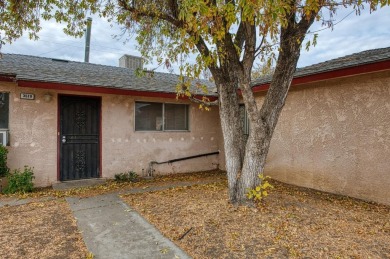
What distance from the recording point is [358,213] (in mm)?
4344

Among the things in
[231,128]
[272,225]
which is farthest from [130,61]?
[272,225]

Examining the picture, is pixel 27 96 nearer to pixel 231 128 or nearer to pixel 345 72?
pixel 231 128

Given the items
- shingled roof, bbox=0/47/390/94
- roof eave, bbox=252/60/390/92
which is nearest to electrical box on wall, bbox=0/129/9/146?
shingled roof, bbox=0/47/390/94

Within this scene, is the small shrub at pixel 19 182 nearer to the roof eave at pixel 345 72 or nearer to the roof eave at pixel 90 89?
the roof eave at pixel 90 89

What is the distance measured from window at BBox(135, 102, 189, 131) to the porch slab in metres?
1.80

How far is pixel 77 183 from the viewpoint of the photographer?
21.3 ft

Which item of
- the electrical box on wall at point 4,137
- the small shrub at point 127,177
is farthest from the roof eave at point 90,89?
the small shrub at point 127,177

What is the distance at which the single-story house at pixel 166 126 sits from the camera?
5098 mm

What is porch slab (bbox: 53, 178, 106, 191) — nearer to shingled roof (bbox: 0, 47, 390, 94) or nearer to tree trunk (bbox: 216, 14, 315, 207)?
shingled roof (bbox: 0, 47, 390, 94)

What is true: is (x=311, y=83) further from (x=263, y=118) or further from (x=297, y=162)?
(x=263, y=118)

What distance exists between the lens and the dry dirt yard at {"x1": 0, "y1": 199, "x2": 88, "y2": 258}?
3.00m

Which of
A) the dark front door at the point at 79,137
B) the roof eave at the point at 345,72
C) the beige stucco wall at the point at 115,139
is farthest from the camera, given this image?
the dark front door at the point at 79,137

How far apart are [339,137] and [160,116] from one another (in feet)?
16.0

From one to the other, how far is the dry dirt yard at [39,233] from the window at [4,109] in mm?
2227
